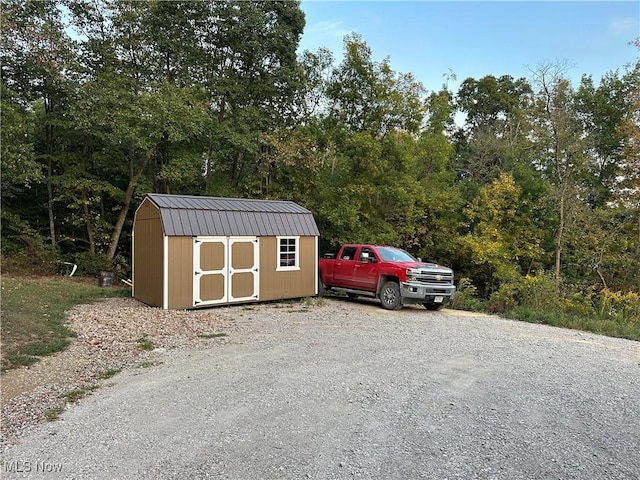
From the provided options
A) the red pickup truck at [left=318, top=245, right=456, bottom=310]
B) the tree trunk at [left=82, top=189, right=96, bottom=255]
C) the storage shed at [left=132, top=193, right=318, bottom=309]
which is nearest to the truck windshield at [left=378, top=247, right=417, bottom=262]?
the red pickup truck at [left=318, top=245, right=456, bottom=310]

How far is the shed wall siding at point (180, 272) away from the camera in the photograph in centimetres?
1041

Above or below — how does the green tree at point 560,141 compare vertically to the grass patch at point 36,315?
above

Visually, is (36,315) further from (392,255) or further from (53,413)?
(392,255)

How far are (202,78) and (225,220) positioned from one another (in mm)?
10525

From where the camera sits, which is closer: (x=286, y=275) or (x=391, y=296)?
(x=391, y=296)

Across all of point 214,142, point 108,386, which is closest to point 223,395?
point 108,386

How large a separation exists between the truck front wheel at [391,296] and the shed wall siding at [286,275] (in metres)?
2.50

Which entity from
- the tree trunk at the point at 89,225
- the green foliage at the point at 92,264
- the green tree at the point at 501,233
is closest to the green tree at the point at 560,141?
the green tree at the point at 501,233

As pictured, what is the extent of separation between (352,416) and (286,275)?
338 inches

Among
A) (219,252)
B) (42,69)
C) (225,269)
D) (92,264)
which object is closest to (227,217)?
(219,252)

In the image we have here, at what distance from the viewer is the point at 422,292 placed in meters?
11.1

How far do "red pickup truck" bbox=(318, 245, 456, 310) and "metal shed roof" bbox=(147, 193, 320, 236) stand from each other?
56.3 inches

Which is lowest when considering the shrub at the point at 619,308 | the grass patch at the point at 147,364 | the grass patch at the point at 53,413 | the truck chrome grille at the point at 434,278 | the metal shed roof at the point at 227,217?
the shrub at the point at 619,308

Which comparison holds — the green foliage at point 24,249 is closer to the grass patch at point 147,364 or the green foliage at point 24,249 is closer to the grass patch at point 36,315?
the grass patch at point 36,315
